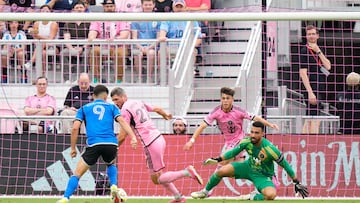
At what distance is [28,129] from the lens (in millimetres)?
22516

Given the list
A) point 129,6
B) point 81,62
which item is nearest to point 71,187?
point 81,62

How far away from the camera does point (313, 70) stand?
22562 mm

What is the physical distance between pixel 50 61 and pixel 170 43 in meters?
2.19

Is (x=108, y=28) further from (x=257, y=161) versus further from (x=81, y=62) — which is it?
(x=257, y=161)

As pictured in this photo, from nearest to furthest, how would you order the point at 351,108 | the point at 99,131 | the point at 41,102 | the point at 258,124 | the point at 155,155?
the point at 99,131
the point at 258,124
the point at 155,155
the point at 351,108
the point at 41,102

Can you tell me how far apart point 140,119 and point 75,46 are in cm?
376

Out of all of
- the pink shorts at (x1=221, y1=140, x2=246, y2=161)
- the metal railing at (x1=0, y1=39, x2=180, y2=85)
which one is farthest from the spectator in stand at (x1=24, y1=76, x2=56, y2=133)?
the pink shorts at (x1=221, y1=140, x2=246, y2=161)

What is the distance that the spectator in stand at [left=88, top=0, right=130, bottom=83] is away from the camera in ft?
76.6

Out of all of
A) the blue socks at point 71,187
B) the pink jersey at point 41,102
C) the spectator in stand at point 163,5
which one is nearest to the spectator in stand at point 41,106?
the pink jersey at point 41,102

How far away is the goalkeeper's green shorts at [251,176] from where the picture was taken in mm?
20219

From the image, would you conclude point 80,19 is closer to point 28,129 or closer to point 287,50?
point 28,129

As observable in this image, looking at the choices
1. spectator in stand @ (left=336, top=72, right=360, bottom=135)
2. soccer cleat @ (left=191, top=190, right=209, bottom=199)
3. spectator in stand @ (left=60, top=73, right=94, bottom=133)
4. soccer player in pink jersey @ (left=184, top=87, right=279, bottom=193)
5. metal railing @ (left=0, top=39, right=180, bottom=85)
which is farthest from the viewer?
metal railing @ (left=0, top=39, right=180, bottom=85)

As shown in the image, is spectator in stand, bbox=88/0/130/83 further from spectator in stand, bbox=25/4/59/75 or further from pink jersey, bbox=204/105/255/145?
pink jersey, bbox=204/105/255/145

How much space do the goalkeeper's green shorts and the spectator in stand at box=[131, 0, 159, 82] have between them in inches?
146
